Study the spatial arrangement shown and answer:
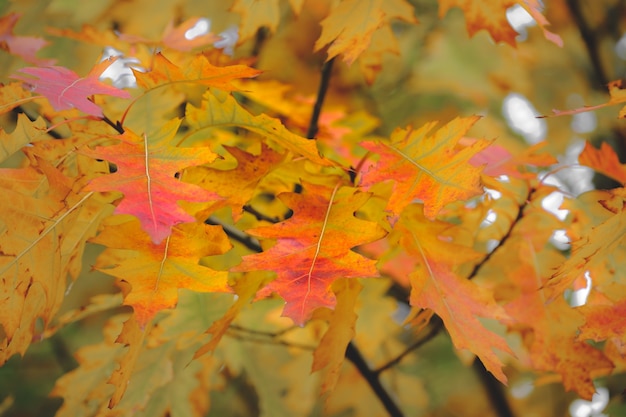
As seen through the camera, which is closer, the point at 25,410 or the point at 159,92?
the point at 159,92

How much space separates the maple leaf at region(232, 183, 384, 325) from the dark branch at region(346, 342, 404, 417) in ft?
1.08

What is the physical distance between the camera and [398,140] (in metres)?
0.79

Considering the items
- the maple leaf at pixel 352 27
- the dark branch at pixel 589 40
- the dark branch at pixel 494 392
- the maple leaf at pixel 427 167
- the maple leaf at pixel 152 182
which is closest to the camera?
the maple leaf at pixel 152 182

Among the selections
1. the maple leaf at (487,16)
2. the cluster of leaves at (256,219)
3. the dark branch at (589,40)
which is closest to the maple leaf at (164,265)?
the cluster of leaves at (256,219)

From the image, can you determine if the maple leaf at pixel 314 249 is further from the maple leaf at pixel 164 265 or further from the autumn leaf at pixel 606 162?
the autumn leaf at pixel 606 162

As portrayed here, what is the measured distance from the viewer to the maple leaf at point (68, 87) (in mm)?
657

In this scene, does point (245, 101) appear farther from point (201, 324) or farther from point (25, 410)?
point (25, 410)

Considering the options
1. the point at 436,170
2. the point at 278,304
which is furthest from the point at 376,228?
the point at 278,304

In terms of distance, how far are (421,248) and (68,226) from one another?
435 mm

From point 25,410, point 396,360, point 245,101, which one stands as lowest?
point 25,410

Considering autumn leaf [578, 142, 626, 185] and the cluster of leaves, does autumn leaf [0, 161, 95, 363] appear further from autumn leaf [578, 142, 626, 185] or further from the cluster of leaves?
autumn leaf [578, 142, 626, 185]

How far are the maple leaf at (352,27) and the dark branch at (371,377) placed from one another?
0.45 m

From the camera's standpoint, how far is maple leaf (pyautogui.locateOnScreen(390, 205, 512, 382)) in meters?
0.76

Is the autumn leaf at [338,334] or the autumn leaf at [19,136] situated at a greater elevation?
the autumn leaf at [19,136]
